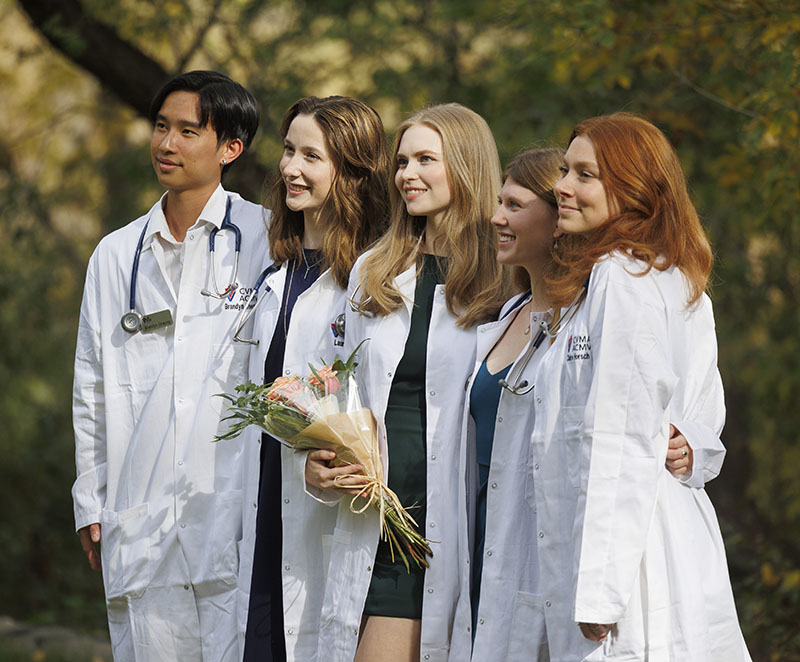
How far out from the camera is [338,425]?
394 cm

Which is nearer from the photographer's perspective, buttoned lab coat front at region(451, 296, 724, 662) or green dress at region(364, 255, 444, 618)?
buttoned lab coat front at region(451, 296, 724, 662)

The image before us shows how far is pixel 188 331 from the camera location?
4.66 metres

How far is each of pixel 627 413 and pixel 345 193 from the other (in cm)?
181

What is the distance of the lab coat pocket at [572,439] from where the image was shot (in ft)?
10.8

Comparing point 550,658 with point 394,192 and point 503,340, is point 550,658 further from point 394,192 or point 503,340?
point 394,192

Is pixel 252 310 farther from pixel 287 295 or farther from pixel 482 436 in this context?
pixel 482 436

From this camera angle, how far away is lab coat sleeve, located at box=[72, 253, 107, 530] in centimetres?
477

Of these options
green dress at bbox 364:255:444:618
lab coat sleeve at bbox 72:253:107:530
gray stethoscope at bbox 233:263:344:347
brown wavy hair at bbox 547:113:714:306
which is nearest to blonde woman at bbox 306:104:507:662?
green dress at bbox 364:255:444:618

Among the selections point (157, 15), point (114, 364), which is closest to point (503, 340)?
point (114, 364)

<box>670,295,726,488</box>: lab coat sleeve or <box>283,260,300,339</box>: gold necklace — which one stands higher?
<box>283,260,300,339</box>: gold necklace

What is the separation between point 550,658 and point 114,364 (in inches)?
87.2

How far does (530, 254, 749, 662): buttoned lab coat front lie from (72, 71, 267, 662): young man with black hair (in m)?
1.61

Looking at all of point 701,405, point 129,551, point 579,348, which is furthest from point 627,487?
point 129,551

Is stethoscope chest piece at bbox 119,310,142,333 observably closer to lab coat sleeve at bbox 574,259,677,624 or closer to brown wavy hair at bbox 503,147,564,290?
brown wavy hair at bbox 503,147,564,290
